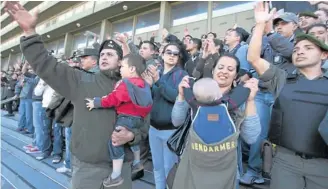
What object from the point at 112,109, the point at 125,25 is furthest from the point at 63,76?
the point at 125,25

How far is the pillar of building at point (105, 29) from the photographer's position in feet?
51.1

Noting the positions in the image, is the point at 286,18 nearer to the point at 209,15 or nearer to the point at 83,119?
the point at 83,119

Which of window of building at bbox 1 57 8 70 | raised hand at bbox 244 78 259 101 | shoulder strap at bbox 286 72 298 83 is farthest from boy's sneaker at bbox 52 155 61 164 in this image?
window of building at bbox 1 57 8 70

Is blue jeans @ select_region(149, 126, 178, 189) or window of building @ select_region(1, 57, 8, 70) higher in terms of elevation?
window of building @ select_region(1, 57, 8, 70)

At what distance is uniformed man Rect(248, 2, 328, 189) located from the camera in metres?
1.76

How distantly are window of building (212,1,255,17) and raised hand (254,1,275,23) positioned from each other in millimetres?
8221

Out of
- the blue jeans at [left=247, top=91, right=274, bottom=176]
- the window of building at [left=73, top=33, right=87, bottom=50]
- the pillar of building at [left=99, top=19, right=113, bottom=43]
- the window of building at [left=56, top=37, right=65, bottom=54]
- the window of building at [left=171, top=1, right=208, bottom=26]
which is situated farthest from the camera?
the window of building at [left=56, top=37, right=65, bottom=54]

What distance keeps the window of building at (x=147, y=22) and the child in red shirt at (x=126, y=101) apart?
1133cm

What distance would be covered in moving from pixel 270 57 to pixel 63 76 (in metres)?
2.32

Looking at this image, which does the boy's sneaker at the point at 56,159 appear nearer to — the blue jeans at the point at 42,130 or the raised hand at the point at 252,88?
the blue jeans at the point at 42,130

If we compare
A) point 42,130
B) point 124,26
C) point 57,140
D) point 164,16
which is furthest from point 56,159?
point 124,26

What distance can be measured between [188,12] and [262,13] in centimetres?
1071

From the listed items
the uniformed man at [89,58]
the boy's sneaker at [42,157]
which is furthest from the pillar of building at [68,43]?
the uniformed man at [89,58]

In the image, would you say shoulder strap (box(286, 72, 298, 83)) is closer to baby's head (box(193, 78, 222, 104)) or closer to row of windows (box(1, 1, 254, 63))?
baby's head (box(193, 78, 222, 104))
